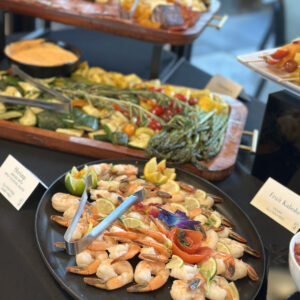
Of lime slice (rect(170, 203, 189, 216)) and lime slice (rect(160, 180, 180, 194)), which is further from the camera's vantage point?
lime slice (rect(160, 180, 180, 194))

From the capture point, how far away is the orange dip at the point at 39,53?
2.42 meters

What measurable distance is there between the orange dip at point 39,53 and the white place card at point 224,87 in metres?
0.81

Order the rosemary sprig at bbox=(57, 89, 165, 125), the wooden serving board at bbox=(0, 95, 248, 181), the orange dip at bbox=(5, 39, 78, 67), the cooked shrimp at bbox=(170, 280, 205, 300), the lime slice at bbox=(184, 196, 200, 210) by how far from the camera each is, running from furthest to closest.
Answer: the orange dip at bbox=(5, 39, 78, 67) < the rosemary sprig at bbox=(57, 89, 165, 125) < the wooden serving board at bbox=(0, 95, 248, 181) < the lime slice at bbox=(184, 196, 200, 210) < the cooked shrimp at bbox=(170, 280, 205, 300)

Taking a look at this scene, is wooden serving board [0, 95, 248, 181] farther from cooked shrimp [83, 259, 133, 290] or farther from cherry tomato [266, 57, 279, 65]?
cooked shrimp [83, 259, 133, 290]

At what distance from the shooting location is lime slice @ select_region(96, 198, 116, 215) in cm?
146

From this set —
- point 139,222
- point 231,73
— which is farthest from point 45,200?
point 231,73

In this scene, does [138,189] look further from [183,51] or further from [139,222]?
[183,51]

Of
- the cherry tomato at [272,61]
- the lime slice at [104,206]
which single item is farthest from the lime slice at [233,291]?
the cherry tomato at [272,61]

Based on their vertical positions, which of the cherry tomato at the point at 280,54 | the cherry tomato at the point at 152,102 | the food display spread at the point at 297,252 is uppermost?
the cherry tomato at the point at 280,54

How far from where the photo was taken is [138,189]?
5.08 ft

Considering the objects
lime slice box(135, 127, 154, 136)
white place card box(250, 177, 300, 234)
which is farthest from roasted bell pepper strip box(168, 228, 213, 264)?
lime slice box(135, 127, 154, 136)

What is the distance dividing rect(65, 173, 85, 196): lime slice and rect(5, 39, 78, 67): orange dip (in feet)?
3.30

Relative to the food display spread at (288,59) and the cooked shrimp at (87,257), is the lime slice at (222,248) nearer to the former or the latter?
the cooked shrimp at (87,257)

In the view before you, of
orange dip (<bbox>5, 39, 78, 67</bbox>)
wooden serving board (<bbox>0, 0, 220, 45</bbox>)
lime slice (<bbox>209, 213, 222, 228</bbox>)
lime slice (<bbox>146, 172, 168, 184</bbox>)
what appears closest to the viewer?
lime slice (<bbox>209, 213, 222, 228</bbox>)
